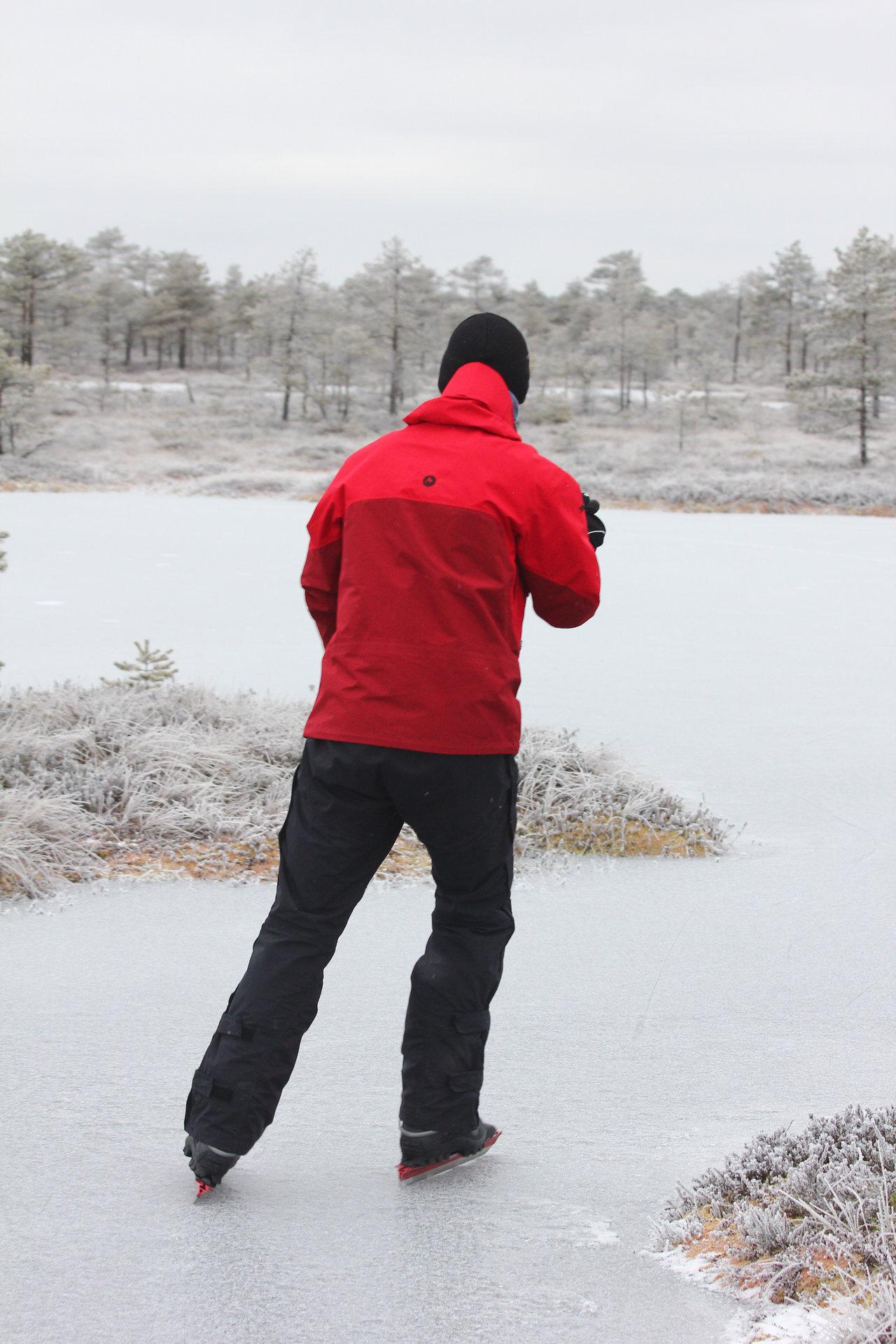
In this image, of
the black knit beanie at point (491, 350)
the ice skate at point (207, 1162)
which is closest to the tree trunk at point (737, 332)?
the black knit beanie at point (491, 350)

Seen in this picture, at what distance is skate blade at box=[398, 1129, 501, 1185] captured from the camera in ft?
8.97

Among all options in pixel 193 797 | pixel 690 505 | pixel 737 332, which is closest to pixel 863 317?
pixel 690 505

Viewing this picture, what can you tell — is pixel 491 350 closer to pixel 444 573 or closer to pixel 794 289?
pixel 444 573

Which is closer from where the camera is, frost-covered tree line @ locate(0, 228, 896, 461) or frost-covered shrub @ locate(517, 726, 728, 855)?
frost-covered shrub @ locate(517, 726, 728, 855)

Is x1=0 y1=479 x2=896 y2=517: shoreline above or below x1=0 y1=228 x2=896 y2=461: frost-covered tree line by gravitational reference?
below

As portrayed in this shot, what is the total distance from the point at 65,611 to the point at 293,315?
139ft

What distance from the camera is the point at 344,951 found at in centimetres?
416

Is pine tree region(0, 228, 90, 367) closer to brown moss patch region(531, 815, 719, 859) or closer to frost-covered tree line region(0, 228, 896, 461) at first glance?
frost-covered tree line region(0, 228, 896, 461)

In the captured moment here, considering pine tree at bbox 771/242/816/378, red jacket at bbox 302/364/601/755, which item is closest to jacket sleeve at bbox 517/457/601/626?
red jacket at bbox 302/364/601/755

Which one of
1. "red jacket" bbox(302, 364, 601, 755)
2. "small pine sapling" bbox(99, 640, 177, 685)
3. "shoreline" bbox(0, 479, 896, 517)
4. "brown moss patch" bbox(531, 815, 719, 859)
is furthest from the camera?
"shoreline" bbox(0, 479, 896, 517)

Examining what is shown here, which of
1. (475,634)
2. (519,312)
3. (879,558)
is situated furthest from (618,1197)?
(519,312)

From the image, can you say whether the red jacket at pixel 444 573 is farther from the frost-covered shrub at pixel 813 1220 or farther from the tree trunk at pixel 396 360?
the tree trunk at pixel 396 360

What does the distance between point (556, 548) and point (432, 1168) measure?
1292 mm

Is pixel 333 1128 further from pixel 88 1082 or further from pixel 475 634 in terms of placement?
pixel 475 634
